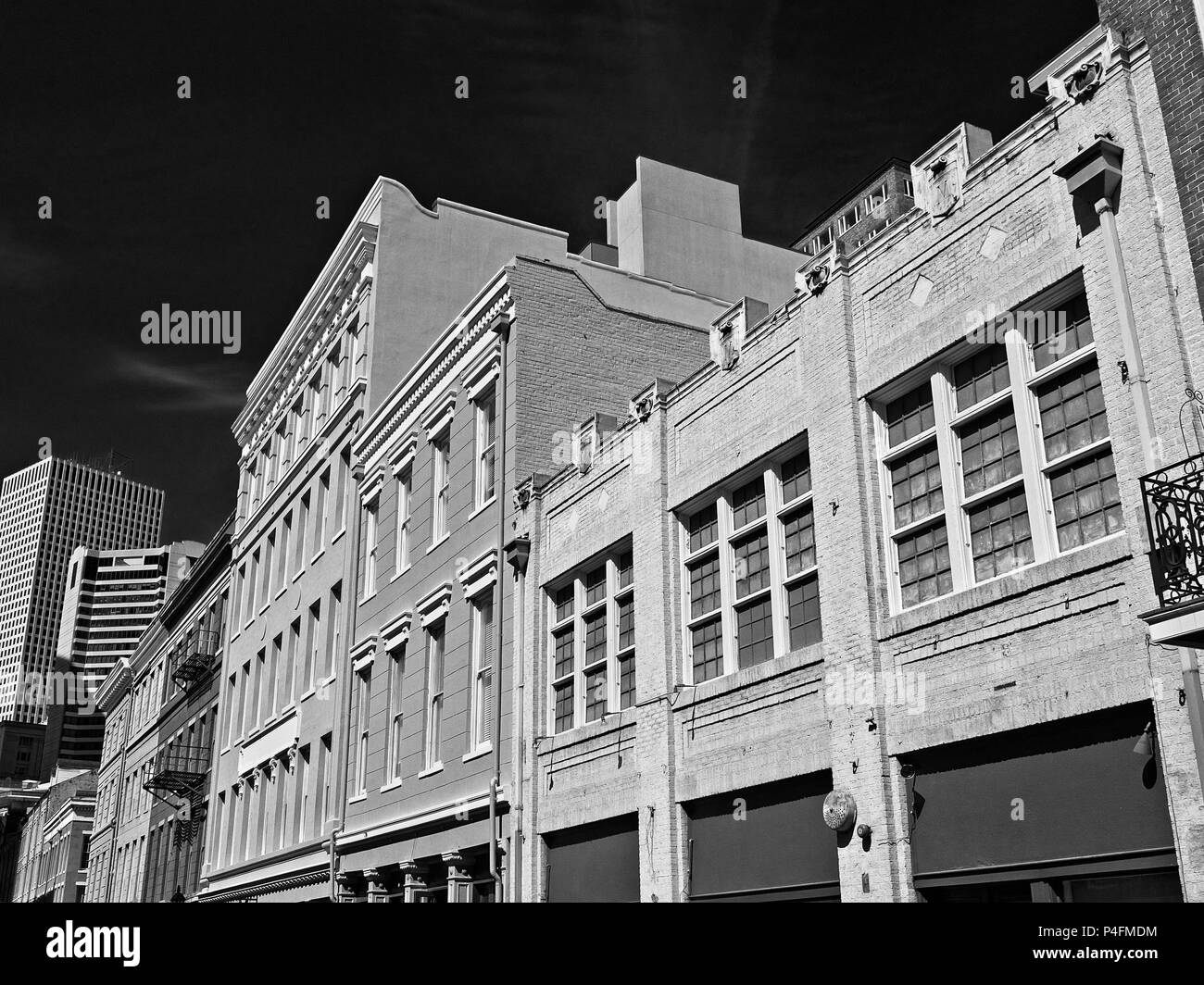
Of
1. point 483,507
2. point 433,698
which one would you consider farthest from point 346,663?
point 483,507

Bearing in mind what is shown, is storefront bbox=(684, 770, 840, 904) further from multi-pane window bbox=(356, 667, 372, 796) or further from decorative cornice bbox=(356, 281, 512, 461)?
multi-pane window bbox=(356, 667, 372, 796)

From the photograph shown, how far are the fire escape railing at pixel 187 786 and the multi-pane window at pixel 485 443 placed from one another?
2526cm

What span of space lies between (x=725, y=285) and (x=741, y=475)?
55.3 feet

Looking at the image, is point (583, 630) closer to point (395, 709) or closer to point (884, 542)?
point (884, 542)

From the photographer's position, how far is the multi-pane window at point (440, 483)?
25.7m

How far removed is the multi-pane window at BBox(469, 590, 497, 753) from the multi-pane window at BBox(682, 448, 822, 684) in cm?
571

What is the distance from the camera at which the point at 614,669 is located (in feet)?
61.9

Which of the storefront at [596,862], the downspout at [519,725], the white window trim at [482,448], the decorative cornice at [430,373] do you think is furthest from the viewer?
the decorative cornice at [430,373]

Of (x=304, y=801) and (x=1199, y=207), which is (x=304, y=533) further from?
(x=1199, y=207)

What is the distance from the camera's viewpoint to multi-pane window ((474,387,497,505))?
77.5 ft

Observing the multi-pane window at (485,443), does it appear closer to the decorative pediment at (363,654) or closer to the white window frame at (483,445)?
the white window frame at (483,445)

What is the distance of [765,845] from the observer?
1493 cm

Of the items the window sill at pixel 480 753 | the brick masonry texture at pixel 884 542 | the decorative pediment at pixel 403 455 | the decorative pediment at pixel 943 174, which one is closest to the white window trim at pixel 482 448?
the decorative pediment at pixel 403 455
